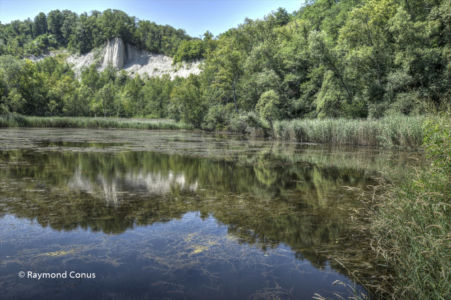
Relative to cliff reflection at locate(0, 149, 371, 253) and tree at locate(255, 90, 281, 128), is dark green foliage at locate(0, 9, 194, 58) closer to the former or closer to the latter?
tree at locate(255, 90, 281, 128)

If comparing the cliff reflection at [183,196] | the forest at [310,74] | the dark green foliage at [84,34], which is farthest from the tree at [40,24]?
the cliff reflection at [183,196]

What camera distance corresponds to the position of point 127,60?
11775 centimetres

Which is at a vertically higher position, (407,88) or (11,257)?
(407,88)

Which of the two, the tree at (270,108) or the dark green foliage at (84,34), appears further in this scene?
the dark green foliage at (84,34)

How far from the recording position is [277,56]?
37469 millimetres

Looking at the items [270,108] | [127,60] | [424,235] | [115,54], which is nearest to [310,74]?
[270,108]

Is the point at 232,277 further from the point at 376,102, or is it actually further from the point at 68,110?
the point at 68,110

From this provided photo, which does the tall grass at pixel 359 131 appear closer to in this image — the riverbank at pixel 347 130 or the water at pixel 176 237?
the riverbank at pixel 347 130

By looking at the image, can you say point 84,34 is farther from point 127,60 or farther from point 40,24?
point 40,24

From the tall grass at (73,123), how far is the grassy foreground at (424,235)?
136 ft

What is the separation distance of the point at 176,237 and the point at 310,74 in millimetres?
33047

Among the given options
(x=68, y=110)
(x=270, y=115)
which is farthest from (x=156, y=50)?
(x=270, y=115)

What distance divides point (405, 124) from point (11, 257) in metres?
19.7

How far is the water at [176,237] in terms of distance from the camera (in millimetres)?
3045
